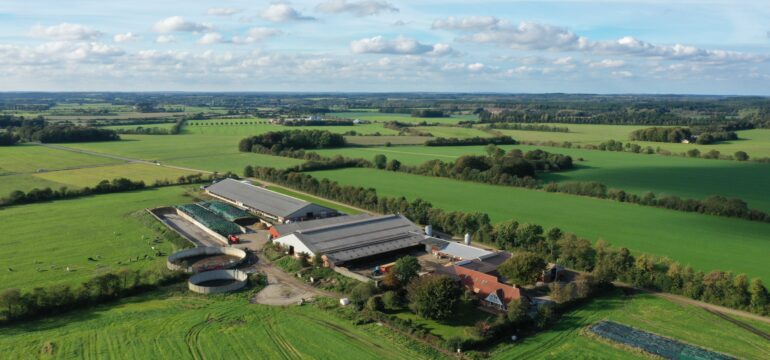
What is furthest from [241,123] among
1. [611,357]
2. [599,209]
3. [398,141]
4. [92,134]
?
[611,357]

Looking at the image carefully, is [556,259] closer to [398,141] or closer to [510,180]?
[510,180]

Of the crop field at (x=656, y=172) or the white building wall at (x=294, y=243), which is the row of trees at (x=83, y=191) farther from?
the white building wall at (x=294, y=243)

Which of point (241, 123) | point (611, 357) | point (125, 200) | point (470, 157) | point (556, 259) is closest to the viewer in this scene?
point (611, 357)

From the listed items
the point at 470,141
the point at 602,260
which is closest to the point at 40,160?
the point at 470,141

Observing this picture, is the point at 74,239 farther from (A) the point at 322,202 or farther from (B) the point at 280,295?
(A) the point at 322,202

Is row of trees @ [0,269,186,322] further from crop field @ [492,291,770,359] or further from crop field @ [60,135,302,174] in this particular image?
crop field @ [60,135,302,174]

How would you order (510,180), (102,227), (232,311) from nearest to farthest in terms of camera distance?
(232,311) → (102,227) → (510,180)

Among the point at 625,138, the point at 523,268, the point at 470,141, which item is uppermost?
the point at 625,138

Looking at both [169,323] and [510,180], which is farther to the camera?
[510,180]
